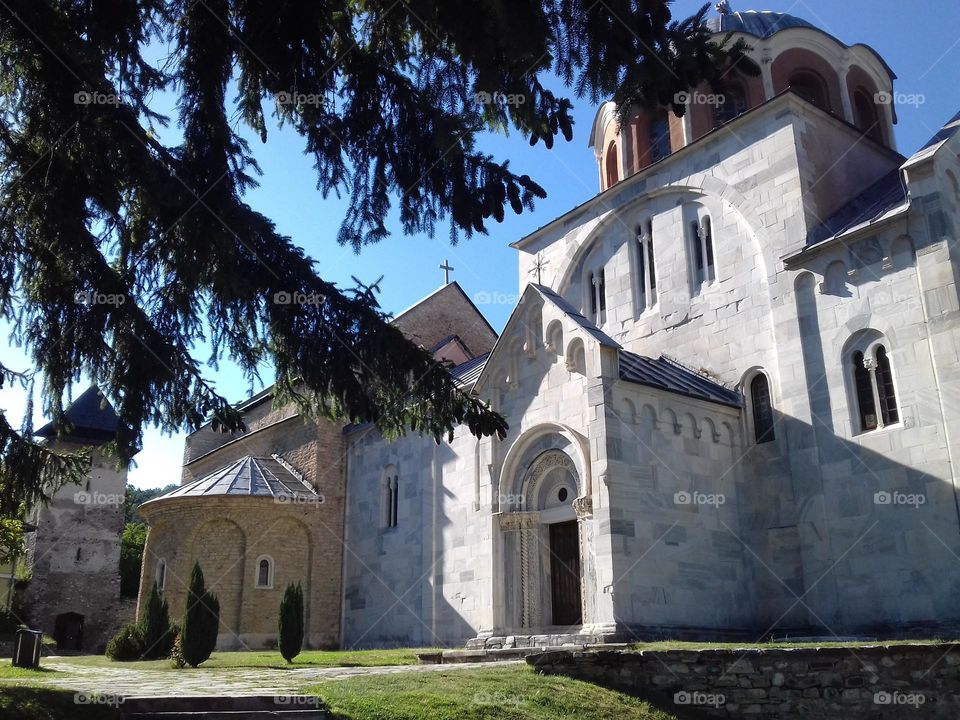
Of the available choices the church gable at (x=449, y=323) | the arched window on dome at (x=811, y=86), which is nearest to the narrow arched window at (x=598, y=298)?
the arched window on dome at (x=811, y=86)

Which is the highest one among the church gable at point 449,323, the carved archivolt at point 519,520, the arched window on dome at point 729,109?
the arched window on dome at point 729,109

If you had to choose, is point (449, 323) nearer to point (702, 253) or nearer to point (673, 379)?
point (702, 253)

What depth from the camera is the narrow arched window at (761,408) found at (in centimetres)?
1652

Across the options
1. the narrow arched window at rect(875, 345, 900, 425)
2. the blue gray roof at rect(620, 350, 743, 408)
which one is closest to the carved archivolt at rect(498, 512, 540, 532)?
the blue gray roof at rect(620, 350, 743, 408)

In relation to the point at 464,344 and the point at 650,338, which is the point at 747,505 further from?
the point at 464,344

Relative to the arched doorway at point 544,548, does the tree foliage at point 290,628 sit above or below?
below

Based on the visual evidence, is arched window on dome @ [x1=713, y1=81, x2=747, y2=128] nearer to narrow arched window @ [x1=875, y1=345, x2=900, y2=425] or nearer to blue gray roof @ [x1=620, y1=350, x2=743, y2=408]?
blue gray roof @ [x1=620, y1=350, x2=743, y2=408]

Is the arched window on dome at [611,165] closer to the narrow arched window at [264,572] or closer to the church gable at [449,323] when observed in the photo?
the church gable at [449,323]

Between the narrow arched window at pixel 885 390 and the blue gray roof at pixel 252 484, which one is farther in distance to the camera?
the blue gray roof at pixel 252 484

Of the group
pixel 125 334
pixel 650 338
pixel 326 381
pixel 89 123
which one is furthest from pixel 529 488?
pixel 89 123

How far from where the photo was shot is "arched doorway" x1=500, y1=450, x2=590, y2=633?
52.4ft

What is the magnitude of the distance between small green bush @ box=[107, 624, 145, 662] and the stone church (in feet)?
11.5

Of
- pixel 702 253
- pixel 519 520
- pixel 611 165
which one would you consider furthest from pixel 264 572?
pixel 611 165

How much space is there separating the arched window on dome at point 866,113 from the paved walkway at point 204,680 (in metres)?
15.9
